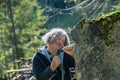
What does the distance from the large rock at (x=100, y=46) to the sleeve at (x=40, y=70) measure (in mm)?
629

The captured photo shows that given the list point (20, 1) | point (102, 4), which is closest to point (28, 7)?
point (20, 1)

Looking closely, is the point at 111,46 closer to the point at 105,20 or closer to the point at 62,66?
the point at 105,20

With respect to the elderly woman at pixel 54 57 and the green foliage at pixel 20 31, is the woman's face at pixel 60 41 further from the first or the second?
the green foliage at pixel 20 31

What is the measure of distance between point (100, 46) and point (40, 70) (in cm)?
95

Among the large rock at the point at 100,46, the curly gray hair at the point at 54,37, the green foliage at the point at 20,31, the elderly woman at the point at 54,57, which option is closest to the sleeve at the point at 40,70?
the elderly woman at the point at 54,57

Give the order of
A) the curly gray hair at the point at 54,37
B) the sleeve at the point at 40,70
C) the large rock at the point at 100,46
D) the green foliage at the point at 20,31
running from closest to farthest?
the large rock at the point at 100,46 < the sleeve at the point at 40,70 < the curly gray hair at the point at 54,37 < the green foliage at the point at 20,31

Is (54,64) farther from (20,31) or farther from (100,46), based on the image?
(20,31)

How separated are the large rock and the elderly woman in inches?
22.6

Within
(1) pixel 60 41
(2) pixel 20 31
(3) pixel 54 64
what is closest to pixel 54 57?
(3) pixel 54 64

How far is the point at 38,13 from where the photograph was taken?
164 feet

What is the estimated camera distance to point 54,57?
4.59m

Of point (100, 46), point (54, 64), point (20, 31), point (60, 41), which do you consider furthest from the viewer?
point (20, 31)

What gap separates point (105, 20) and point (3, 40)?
40453 millimetres

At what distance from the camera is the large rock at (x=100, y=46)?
3.93 m
